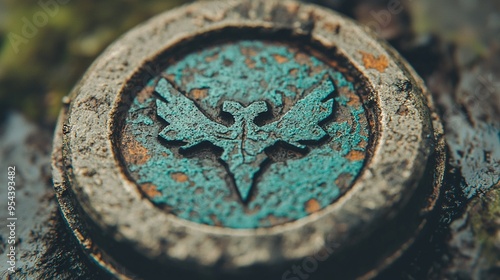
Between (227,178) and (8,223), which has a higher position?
(8,223)

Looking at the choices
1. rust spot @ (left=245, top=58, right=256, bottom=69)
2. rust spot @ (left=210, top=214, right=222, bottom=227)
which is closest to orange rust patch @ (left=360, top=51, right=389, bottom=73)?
rust spot @ (left=245, top=58, right=256, bottom=69)

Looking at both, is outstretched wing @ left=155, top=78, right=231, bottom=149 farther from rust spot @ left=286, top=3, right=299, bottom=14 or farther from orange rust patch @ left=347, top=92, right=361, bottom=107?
rust spot @ left=286, top=3, right=299, bottom=14

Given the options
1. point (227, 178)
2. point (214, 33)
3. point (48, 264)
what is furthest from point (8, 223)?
point (214, 33)

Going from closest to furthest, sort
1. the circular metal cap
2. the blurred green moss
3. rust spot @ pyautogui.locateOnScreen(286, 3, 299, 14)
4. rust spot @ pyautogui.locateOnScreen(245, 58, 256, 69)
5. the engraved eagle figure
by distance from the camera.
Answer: the circular metal cap → the engraved eagle figure → rust spot @ pyautogui.locateOnScreen(245, 58, 256, 69) → rust spot @ pyautogui.locateOnScreen(286, 3, 299, 14) → the blurred green moss

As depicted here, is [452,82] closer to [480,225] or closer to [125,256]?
[480,225]

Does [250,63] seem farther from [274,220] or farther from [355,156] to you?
[274,220]

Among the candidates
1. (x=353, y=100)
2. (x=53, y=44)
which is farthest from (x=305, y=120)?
(x=53, y=44)
